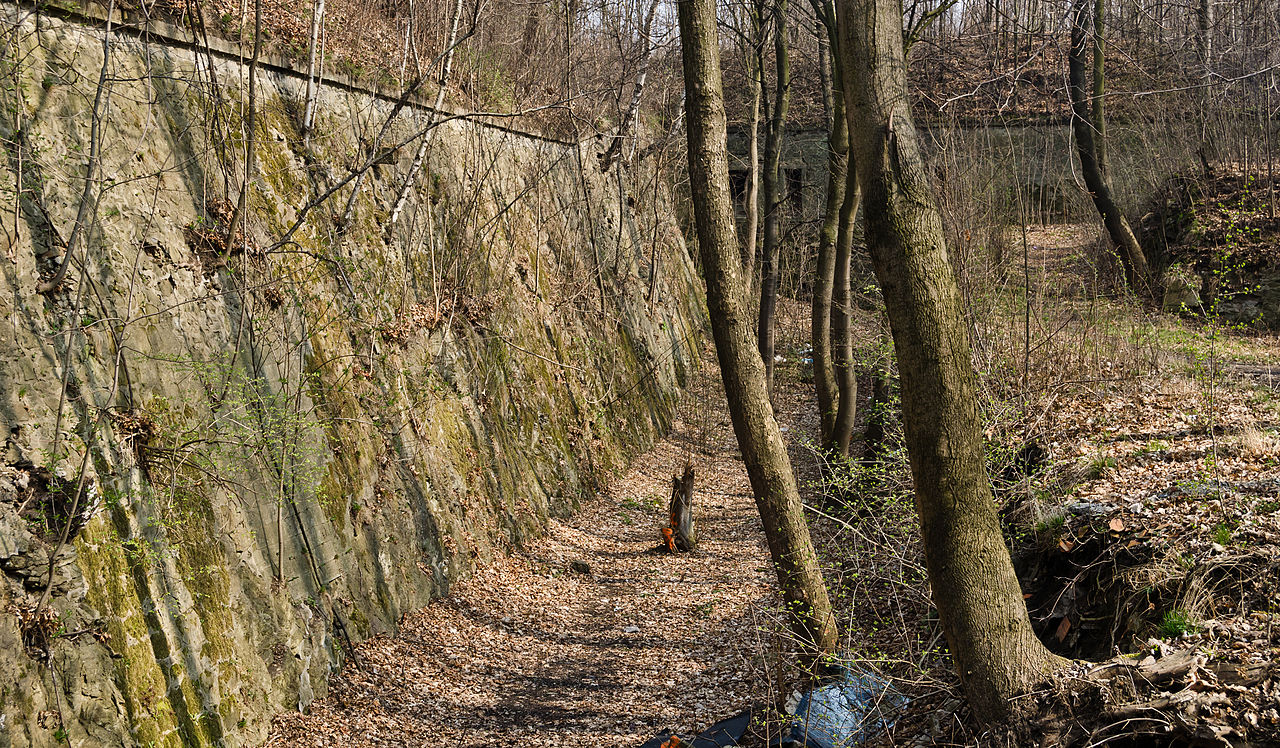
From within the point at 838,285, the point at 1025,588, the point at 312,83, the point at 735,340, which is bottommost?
the point at 1025,588

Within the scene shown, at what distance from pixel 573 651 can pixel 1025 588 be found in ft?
11.3

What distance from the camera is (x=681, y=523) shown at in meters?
9.02

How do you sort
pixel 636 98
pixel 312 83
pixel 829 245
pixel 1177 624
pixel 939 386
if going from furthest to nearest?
pixel 636 98, pixel 829 245, pixel 312 83, pixel 1177 624, pixel 939 386

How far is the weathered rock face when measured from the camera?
4078 mm

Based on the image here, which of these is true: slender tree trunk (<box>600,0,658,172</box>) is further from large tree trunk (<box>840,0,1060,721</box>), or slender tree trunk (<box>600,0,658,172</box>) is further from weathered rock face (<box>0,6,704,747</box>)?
large tree trunk (<box>840,0,1060,721</box>)

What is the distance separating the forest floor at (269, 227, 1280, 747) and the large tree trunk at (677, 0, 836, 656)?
0.79ft

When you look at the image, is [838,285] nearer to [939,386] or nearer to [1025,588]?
[1025,588]

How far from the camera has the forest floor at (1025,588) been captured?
3.86 meters

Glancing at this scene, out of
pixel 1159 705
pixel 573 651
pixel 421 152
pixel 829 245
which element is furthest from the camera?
pixel 829 245

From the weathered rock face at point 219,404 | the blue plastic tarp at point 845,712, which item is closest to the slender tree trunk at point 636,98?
the weathered rock face at point 219,404

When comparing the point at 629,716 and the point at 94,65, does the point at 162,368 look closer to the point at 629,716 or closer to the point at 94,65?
the point at 94,65

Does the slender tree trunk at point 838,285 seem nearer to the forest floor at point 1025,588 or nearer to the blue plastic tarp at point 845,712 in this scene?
the forest floor at point 1025,588

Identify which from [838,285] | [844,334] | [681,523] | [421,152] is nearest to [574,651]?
[681,523]

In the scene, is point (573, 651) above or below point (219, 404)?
below
